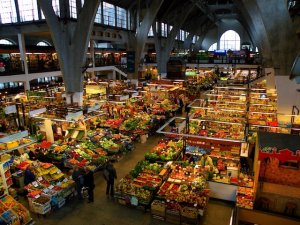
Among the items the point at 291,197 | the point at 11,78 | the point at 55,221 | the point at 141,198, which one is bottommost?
the point at 55,221

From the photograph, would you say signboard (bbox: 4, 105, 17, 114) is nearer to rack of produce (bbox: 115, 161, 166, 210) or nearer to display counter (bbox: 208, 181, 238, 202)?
rack of produce (bbox: 115, 161, 166, 210)

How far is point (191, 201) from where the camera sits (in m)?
7.32

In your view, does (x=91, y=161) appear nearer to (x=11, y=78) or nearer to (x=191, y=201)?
(x=191, y=201)

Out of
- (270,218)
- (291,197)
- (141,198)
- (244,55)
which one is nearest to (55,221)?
(141,198)

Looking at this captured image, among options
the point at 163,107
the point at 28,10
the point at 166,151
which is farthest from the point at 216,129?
the point at 28,10

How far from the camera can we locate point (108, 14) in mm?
21906

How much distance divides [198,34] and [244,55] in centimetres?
2319

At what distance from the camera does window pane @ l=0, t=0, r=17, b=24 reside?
1874 centimetres

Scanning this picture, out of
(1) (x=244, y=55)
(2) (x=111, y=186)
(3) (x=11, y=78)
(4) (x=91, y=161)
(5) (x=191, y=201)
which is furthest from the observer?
(1) (x=244, y=55)

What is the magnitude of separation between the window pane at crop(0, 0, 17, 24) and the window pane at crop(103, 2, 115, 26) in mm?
6804

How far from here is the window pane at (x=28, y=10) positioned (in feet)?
58.5

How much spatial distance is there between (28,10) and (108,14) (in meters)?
6.43

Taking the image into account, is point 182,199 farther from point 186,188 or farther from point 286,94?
point 286,94

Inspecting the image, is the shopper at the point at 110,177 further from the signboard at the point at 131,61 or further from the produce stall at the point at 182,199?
the signboard at the point at 131,61
